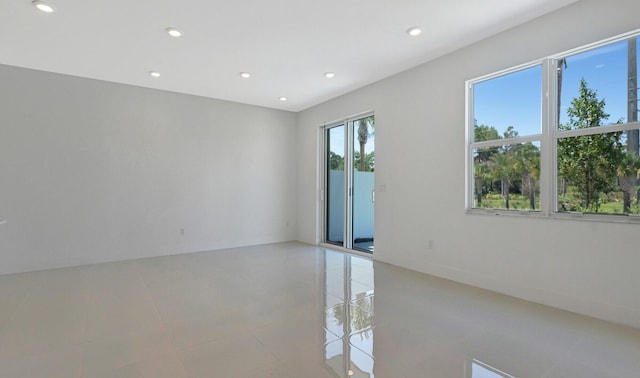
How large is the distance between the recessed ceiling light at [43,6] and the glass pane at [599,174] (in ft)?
16.2

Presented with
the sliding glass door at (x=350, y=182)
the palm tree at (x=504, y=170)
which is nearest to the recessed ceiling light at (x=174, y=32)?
the sliding glass door at (x=350, y=182)

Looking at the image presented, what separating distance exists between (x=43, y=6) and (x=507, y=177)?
4880 millimetres

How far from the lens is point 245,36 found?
3336mm

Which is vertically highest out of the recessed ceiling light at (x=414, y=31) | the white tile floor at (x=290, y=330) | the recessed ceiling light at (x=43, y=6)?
the recessed ceiling light at (x=414, y=31)

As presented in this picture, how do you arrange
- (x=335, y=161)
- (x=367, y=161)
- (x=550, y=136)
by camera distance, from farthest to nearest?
(x=335, y=161) → (x=367, y=161) → (x=550, y=136)

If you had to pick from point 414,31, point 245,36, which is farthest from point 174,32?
point 414,31

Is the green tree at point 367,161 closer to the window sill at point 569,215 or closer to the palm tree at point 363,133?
the palm tree at point 363,133

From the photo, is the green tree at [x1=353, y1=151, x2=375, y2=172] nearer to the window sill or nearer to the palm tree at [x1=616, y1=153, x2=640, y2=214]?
the window sill

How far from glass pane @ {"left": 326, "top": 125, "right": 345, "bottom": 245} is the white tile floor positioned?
6.97ft

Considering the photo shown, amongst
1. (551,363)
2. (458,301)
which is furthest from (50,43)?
(551,363)

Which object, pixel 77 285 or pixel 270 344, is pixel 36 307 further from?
pixel 270 344

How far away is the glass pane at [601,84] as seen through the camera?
102 inches

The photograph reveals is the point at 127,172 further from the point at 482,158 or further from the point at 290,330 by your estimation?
the point at 482,158

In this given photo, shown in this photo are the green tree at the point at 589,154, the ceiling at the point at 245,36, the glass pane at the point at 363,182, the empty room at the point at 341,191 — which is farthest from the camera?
the glass pane at the point at 363,182
